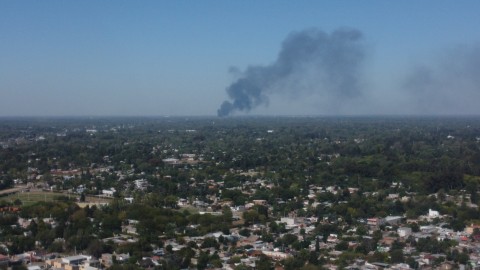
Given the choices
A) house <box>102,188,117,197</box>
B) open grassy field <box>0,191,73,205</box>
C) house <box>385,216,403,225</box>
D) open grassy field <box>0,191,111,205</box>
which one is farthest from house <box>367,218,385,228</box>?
open grassy field <box>0,191,73,205</box>

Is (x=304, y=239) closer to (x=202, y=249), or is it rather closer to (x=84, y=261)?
(x=202, y=249)

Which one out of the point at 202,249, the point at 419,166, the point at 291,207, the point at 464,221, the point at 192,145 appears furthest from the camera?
Answer: the point at 192,145

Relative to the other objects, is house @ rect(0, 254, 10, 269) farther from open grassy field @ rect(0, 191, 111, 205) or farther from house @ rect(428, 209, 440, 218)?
house @ rect(428, 209, 440, 218)

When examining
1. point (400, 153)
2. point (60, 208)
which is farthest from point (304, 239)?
point (400, 153)

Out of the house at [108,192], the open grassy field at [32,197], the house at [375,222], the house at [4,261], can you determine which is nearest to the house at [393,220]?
the house at [375,222]

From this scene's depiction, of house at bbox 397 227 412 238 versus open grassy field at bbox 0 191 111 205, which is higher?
house at bbox 397 227 412 238

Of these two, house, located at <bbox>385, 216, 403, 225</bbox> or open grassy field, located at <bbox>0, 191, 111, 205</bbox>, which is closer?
house, located at <bbox>385, 216, 403, 225</bbox>

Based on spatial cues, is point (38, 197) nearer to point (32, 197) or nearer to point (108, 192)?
point (32, 197)

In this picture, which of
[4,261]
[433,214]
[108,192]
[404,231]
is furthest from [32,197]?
[433,214]

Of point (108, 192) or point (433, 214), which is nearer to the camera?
point (433, 214)

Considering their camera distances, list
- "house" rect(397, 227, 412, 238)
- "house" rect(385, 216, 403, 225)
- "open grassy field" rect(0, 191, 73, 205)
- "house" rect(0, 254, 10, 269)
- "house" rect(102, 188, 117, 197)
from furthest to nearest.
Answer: "house" rect(102, 188, 117, 197) < "open grassy field" rect(0, 191, 73, 205) < "house" rect(385, 216, 403, 225) < "house" rect(397, 227, 412, 238) < "house" rect(0, 254, 10, 269)

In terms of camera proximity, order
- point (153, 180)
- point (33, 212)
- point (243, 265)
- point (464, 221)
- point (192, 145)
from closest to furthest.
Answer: point (243, 265)
point (464, 221)
point (33, 212)
point (153, 180)
point (192, 145)
